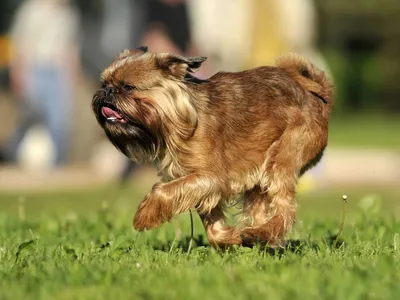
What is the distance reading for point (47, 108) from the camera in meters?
19.6

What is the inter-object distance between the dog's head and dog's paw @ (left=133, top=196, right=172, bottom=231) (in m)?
0.35

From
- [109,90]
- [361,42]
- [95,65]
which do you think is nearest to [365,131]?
[361,42]

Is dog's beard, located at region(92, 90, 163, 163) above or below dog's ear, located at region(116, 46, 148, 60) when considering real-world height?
below

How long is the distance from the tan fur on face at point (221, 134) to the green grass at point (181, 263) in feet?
1.09

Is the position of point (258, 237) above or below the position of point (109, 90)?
below

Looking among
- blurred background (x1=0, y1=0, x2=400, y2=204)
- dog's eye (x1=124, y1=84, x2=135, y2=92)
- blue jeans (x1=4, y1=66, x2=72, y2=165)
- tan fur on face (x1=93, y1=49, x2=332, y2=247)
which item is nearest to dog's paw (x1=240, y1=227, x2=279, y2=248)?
tan fur on face (x1=93, y1=49, x2=332, y2=247)

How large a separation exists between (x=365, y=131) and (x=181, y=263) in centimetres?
2869

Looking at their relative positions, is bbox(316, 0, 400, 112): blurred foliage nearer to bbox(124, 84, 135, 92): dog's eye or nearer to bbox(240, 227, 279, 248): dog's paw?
bbox(240, 227, 279, 248): dog's paw

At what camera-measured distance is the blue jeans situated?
19.3 m

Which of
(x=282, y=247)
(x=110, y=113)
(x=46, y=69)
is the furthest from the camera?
(x=46, y=69)

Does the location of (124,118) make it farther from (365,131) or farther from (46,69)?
(365,131)

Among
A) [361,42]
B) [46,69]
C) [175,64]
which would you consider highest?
[175,64]

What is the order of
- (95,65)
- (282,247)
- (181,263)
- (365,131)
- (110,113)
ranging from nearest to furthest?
(181,263), (110,113), (282,247), (95,65), (365,131)

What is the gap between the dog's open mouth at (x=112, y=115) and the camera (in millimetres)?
7328
